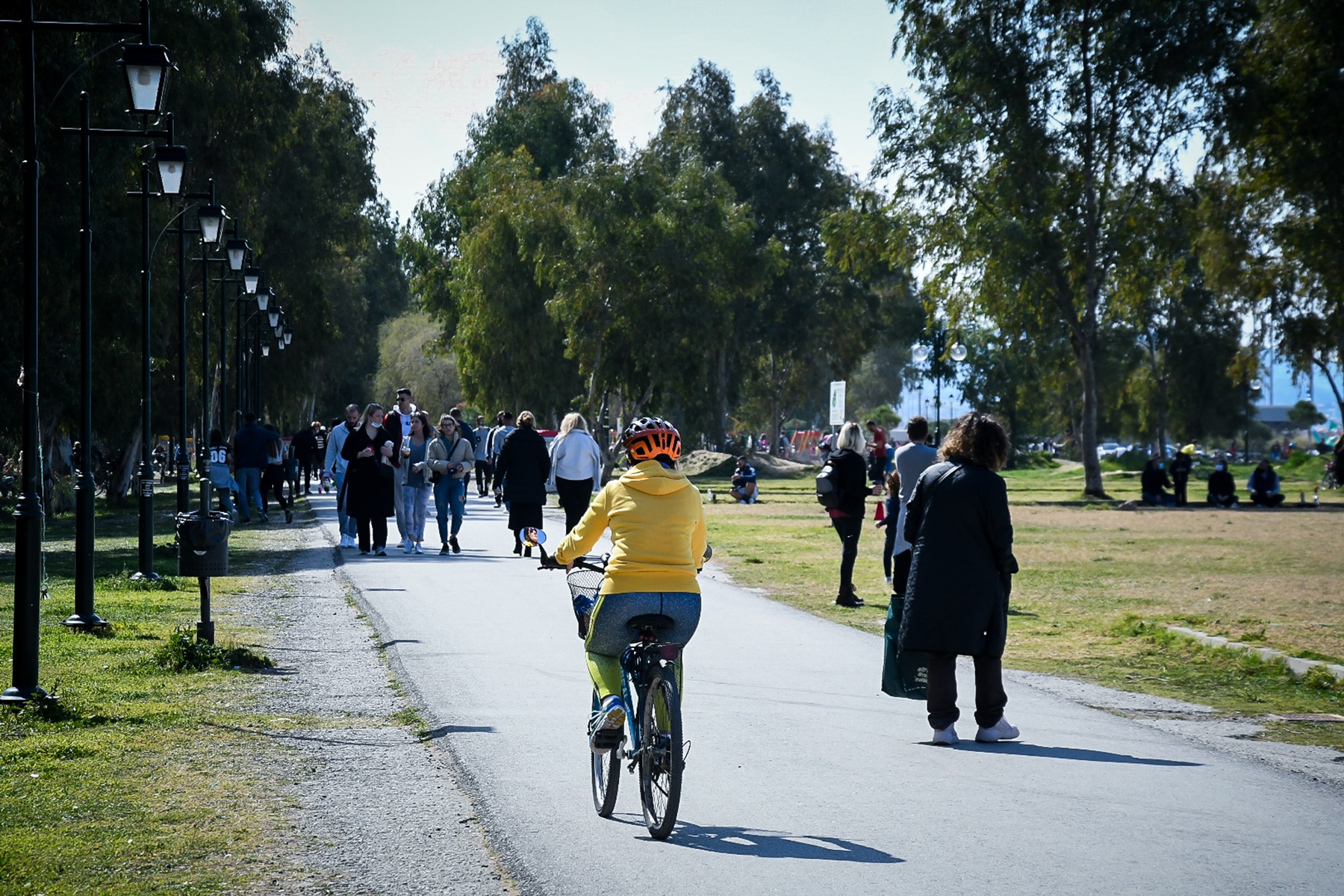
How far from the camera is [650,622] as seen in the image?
20.5 ft

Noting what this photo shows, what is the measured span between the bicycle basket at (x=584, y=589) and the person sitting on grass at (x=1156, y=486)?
122 feet

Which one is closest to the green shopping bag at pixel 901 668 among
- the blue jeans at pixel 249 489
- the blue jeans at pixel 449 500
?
the blue jeans at pixel 449 500

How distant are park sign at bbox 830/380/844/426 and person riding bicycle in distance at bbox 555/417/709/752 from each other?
3795 centimetres

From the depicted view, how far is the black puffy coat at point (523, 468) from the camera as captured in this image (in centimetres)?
2027

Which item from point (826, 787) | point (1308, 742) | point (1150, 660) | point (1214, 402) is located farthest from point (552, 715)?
point (1214, 402)

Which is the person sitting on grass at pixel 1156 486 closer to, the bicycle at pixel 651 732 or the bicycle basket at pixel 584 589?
the bicycle basket at pixel 584 589

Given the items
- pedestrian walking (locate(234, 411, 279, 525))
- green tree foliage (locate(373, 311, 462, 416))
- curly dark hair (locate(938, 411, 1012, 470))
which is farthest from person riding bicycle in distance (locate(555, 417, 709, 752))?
green tree foliage (locate(373, 311, 462, 416))

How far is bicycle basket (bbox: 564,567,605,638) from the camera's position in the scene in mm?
6727

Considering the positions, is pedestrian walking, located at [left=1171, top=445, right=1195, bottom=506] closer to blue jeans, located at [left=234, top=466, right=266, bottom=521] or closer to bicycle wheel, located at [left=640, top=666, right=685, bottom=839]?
blue jeans, located at [left=234, top=466, right=266, bottom=521]

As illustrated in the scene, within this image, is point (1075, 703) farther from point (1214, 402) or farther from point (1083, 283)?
point (1214, 402)

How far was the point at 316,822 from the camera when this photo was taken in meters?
6.39

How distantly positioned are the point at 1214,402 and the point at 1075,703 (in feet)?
270

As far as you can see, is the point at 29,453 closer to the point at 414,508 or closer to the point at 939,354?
the point at 414,508

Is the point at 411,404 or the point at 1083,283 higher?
the point at 1083,283
